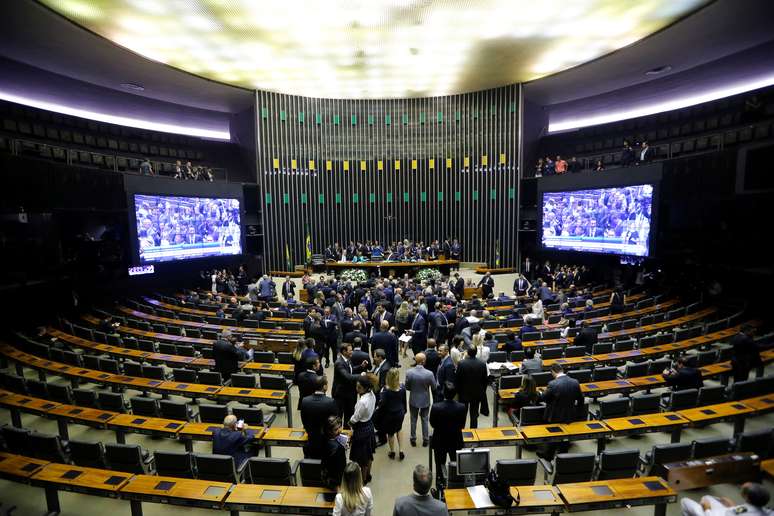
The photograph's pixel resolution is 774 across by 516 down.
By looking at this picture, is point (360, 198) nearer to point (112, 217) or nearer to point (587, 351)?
point (112, 217)

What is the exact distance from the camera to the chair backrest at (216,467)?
13.4 ft

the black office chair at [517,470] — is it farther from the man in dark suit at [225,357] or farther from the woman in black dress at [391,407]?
the man in dark suit at [225,357]

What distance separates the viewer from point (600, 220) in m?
15.0

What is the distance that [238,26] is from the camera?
41.7 feet

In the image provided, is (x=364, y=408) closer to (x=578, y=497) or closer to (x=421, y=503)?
(x=421, y=503)

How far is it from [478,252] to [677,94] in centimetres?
1066

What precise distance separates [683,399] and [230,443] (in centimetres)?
580

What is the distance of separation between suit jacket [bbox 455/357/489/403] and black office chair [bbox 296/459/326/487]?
2084 mm

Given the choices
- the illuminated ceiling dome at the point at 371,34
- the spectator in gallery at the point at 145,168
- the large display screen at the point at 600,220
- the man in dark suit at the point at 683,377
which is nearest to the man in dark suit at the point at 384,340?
the man in dark suit at the point at 683,377

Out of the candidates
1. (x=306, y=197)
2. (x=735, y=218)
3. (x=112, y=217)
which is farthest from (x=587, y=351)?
(x=306, y=197)

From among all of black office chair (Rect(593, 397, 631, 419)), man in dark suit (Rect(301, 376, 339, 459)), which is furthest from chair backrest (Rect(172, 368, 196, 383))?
black office chair (Rect(593, 397, 631, 419))

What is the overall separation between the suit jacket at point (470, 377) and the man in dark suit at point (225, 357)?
3.85 m

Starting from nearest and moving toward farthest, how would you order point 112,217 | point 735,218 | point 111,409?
1. point 111,409
2. point 735,218
3. point 112,217

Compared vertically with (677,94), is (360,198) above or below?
below
